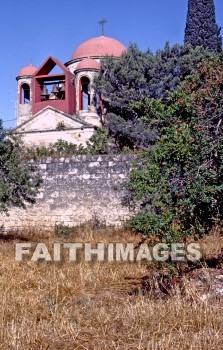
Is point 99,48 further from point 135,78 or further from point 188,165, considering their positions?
point 188,165

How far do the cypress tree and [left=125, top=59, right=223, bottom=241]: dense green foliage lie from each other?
744 inches

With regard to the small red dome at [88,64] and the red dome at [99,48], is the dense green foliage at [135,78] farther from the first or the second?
the red dome at [99,48]

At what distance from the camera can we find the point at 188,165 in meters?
4.57

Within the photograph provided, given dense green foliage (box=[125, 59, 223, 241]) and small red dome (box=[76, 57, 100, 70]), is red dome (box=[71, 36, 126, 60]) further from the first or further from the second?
dense green foliage (box=[125, 59, 223, 241])

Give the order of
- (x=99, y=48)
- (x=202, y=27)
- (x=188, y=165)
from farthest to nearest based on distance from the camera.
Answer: (x=99, y=48) < (x=202, y=27) < (x=188, y=165)

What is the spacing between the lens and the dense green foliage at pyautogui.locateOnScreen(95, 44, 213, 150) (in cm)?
2003

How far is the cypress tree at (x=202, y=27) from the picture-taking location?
2278 cm

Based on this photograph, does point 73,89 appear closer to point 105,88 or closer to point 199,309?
point 105,88

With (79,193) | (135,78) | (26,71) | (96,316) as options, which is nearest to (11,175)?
(79,193)

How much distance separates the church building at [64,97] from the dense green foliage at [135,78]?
1703 mm

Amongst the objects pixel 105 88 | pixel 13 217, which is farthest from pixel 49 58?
pixel 13 217

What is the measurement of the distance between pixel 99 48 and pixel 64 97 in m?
3.70

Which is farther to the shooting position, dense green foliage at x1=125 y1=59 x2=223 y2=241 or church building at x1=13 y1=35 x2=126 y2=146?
church building at x1=13 y1=35 x2=126 y2=146

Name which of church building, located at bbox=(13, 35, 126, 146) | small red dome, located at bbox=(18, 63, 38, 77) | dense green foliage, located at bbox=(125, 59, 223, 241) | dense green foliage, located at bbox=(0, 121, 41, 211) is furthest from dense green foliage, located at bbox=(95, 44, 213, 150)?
dense green foliage, located at bbox=(125, 59, 223, 241)
